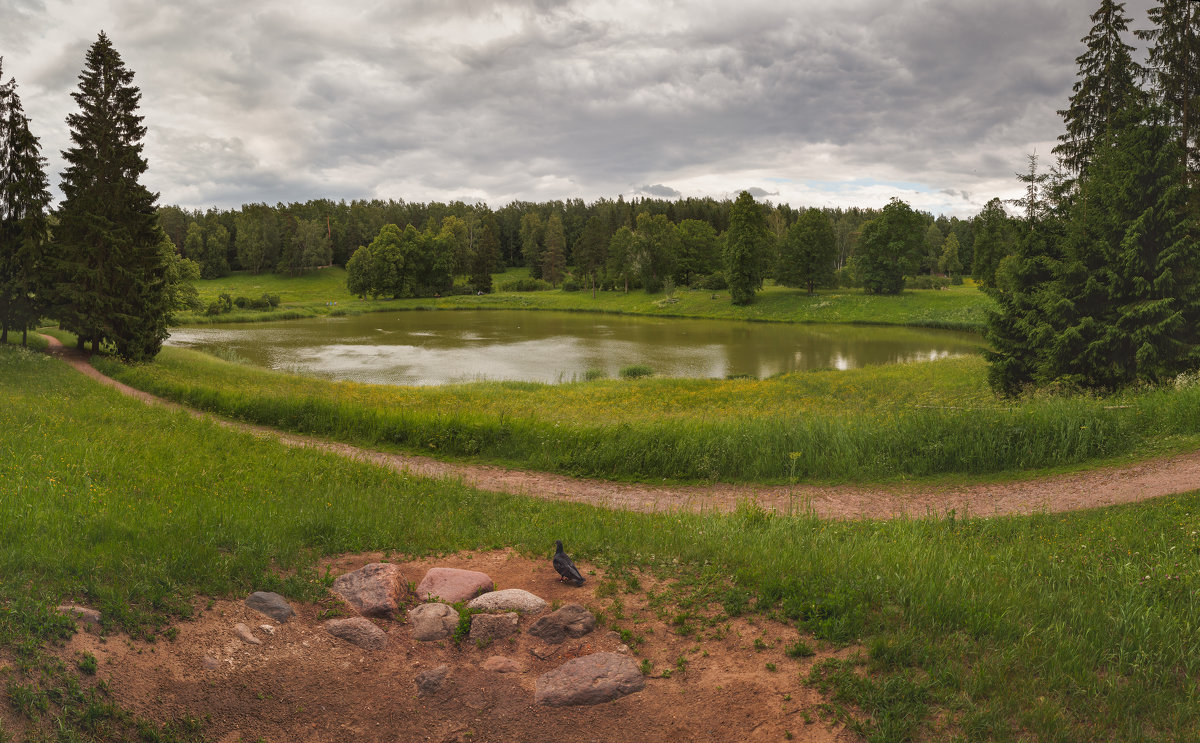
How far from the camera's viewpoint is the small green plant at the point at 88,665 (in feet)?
16.7

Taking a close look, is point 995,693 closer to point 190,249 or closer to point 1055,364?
point 1055,364

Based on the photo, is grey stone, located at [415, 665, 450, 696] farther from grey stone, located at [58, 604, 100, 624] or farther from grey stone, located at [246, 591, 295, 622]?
grey stone, located at [58, 604, 100, 624]

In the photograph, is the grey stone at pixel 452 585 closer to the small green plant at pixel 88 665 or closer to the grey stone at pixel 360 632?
the grey stone at pixel 360 632

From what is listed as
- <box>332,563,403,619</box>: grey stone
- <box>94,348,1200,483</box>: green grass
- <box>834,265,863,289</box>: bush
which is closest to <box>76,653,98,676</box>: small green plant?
<box>332,563,403,619</box>: grey stone

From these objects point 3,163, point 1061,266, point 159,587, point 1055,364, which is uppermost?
point 3,163

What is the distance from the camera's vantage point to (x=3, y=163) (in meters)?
26.9

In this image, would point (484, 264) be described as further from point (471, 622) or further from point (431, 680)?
point (431, 680)

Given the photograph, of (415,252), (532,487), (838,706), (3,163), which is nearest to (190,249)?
(415,252)

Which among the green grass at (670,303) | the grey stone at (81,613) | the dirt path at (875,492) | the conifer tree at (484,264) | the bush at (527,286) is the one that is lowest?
the dirt path at (875,492)

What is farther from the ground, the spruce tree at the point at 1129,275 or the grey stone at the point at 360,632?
the spruce tree at the point at 1129,275

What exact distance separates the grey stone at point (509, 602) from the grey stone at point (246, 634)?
1.99m

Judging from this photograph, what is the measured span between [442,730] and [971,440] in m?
12.5

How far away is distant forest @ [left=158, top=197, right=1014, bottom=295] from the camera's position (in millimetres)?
94938

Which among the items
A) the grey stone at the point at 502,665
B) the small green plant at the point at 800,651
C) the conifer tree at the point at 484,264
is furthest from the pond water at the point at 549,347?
the conifer tree at the point at 484,264
